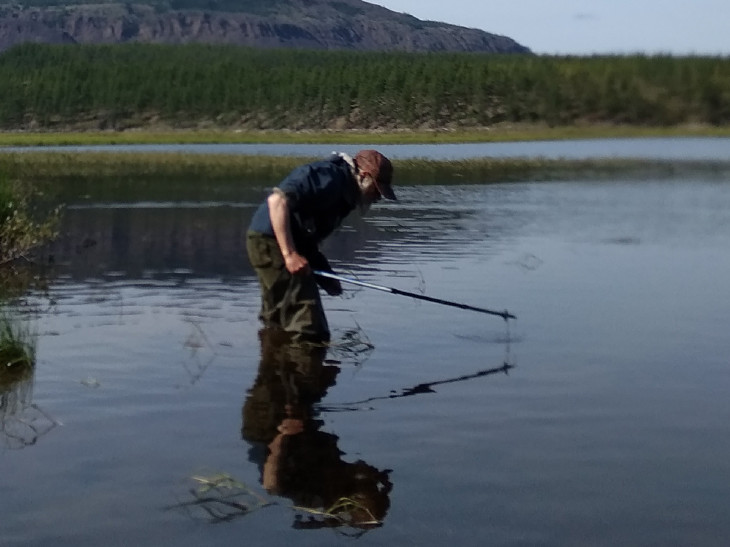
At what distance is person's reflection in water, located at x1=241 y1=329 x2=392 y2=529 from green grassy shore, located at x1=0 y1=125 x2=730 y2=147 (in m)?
50.1

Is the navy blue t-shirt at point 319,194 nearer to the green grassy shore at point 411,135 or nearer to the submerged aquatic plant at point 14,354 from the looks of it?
the submerged aquatic plant at point 14,354

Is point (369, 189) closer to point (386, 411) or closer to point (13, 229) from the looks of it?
point (386, 411)

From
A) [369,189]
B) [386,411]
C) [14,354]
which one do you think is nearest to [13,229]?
[14,354]

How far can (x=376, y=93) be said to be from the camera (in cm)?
7756

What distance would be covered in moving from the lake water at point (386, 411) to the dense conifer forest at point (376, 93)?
48853 mm

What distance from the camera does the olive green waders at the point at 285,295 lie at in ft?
30.8

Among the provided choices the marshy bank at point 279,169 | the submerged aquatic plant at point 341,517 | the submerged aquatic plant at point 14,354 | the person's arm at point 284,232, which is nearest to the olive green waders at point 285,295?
the person's arm at point 284,232

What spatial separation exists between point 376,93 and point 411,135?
10.2 metres

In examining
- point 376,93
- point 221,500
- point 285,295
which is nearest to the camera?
point 221,500

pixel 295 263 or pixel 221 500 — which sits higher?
pixel 295 263

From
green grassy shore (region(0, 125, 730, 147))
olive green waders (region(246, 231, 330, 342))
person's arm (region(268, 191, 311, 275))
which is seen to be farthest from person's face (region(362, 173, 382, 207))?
green grassy shore (region(0, 125, 730, 147))

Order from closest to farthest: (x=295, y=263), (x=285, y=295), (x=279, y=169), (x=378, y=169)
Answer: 1. (x=378, y=169)
2. (x=295, y=263)
3. (x=285, y=295)
4. (x=279, y=169)

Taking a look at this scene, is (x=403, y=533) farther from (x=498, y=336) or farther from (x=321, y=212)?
(x=498, y=336)

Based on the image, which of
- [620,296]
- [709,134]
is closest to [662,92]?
[709,134]
